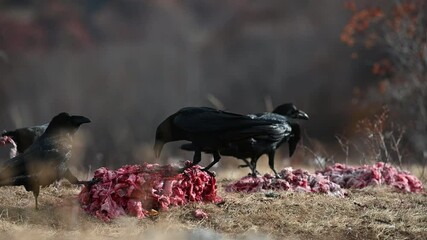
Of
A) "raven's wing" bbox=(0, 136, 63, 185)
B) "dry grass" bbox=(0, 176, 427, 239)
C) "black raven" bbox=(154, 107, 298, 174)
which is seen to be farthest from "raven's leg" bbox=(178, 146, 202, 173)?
"raven's wing" bbox=(0, 136, 63, 185)

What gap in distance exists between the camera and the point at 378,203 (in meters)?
8.35

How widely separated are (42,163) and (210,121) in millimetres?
1708

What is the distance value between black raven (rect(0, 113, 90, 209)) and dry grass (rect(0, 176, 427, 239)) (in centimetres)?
30

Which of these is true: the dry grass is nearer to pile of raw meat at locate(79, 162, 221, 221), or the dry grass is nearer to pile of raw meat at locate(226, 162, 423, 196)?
pile of raw meat at locate(79, 162, 221, 221)

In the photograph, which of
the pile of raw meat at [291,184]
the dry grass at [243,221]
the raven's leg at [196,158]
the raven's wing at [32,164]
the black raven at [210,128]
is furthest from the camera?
the pile of raw meat at [291,184]

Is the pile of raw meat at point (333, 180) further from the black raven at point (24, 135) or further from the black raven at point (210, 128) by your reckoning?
the black raven at point (24, 135)

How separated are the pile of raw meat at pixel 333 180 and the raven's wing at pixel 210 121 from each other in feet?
3.33

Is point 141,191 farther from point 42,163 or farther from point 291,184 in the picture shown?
point 291,184

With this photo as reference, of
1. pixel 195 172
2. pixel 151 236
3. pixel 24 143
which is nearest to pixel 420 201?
pixel 195 172

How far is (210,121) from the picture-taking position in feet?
26.3

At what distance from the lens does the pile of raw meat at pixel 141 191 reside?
7484 mm

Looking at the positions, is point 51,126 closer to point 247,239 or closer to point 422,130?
point 247,239

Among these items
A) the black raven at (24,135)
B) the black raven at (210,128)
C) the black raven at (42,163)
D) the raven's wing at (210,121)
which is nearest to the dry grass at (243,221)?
the black raven at (42,163)

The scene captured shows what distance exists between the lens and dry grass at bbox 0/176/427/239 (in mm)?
6852
